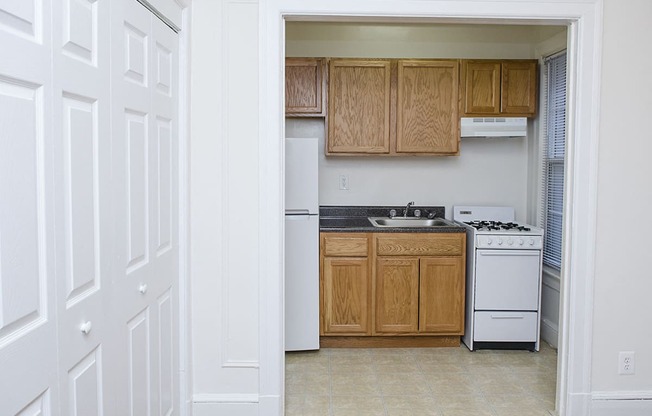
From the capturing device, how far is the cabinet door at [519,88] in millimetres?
4520

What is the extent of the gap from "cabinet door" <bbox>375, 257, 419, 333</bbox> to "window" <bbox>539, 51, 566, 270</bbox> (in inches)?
46.0

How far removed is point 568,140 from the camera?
2994mm

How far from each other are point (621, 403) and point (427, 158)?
246 cm

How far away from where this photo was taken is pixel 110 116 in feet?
6.04

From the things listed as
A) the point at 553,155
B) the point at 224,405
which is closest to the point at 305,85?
the point at 553,155

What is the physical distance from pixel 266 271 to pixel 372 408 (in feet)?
3.50

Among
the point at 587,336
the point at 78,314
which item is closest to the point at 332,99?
the point at 587,336

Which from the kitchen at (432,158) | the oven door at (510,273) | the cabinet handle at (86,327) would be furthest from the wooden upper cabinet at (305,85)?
the cabinet handle at (86,327)

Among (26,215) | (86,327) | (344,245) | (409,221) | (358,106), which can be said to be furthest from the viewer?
(409,221)

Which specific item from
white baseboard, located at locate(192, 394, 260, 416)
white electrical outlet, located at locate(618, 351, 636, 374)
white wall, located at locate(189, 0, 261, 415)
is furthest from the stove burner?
white baseboard, located at locate(192, 394, 260, 416)

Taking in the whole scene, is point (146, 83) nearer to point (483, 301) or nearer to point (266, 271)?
point (266, 271)

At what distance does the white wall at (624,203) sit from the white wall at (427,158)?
1.81 meters

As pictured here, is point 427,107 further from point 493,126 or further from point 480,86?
point 493,126

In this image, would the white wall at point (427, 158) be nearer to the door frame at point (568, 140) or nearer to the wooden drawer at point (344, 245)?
the wooden drawer at point (344, 245)
